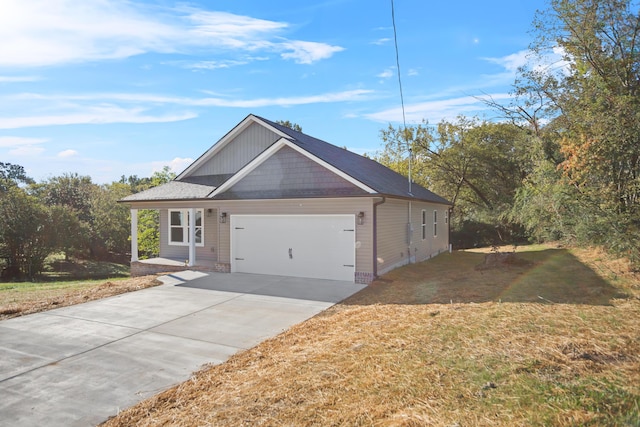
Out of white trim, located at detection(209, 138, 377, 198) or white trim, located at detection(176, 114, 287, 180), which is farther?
white trim, located at detection(176, 114, 287, 180)

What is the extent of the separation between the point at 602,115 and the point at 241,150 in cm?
1238

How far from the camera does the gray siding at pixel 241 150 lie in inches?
595

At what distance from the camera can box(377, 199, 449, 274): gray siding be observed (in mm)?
11320

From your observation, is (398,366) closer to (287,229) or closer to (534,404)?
(534,404)

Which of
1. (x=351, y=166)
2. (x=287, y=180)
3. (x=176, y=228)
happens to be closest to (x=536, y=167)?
(x=351, y=166)

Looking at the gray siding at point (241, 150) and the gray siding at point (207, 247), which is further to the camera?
the gray siding at point (241, 150)

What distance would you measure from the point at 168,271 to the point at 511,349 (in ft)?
39.5

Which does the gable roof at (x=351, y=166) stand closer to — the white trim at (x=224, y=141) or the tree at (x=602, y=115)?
the white trim at (x=224, y=141)

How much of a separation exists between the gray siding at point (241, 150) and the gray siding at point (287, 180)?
9.92 feet

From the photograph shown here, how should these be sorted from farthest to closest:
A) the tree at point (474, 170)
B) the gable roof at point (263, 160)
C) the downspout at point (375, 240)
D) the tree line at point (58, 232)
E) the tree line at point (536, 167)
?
1. the tree at point (474, 170)
2. the tree line at point (58, 232)
3. the gable roof at point (263, 160)
4. the downspout at point (375, 240)
5. the tree line at point (536, 167)

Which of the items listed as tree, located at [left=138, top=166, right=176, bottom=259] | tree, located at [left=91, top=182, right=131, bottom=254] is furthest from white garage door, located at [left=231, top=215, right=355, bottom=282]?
tree, located at [left=91, top=182, right=131, bottom=254]

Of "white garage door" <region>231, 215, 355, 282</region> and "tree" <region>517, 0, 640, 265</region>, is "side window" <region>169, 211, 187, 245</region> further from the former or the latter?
"tree" <region>517, 0, 640, 265</region>

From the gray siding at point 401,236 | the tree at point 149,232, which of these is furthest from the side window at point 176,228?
the gray siding at point 401,236

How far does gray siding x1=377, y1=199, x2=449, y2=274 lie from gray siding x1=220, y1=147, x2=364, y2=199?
68.6 inches
